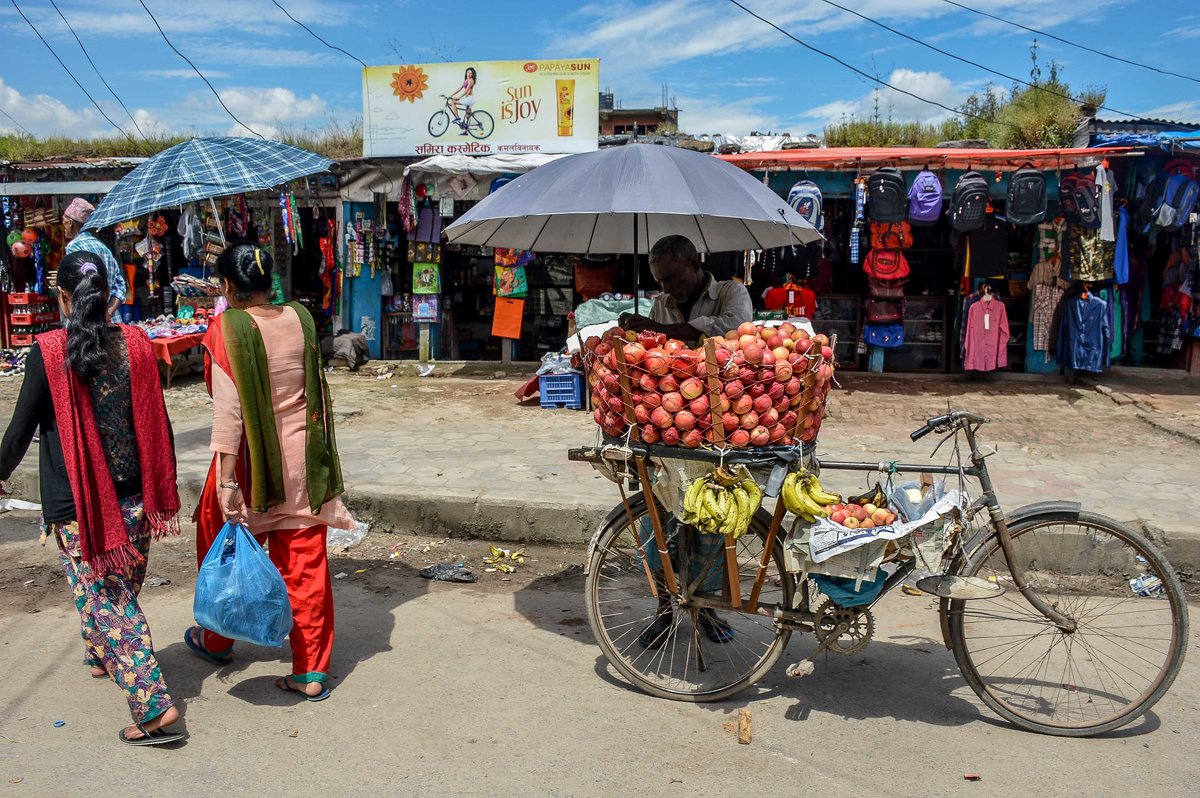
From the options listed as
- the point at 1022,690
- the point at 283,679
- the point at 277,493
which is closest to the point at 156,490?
the point at 277,493

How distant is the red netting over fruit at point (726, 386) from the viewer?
3.18 m

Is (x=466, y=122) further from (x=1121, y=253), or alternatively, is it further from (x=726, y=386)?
(x=726, y=386)

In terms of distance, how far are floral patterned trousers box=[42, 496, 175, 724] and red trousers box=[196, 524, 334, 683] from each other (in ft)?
1.32

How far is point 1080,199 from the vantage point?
396 inches

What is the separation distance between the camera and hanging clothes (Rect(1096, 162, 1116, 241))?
9.78 meters

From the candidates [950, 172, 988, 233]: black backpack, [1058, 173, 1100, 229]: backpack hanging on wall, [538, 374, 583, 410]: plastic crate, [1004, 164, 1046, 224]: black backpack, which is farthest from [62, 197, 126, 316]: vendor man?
[1058, 173, 1100, 229]: backpack hanging on wall

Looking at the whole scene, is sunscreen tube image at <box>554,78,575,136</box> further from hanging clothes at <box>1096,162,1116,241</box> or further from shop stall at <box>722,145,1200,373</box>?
hanging clothes at <box>1096,162,1116,241</box>

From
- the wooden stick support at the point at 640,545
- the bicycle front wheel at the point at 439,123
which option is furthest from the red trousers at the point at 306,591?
the bicycle front wheel at the point at 439,123

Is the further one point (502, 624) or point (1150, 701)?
point (502, 624)

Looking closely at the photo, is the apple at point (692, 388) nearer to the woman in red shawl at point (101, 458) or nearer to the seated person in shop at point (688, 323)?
the seated person in shop at point (688, 323)

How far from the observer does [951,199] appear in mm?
10516

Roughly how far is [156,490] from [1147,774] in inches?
142

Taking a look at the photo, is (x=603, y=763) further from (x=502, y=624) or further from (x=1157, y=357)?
(x=1157, y=357)

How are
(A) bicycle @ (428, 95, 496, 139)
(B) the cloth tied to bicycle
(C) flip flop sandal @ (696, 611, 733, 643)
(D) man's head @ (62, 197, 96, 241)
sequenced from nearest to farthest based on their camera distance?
(B) the cloth tied to bicycle < (C) flip flop sandal @ (696, 611, 733, 643) < (D) man's head @ (62, 197, 96, 241) < (A) bicycle @ (428, 95, 496, 139)
